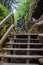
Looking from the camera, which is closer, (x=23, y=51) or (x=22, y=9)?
(x=23, y=51)

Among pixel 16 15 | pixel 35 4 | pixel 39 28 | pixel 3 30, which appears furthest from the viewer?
pixel 16 15

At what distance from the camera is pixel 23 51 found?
5621mm

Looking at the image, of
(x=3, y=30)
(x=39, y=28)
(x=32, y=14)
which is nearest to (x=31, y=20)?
(x=32, y=14)

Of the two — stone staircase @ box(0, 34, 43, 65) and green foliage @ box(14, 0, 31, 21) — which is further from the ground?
green foliage @ box(14, 0, 31, 21)

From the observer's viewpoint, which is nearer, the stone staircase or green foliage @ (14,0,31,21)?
the stone staircase

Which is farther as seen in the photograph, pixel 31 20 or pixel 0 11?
pixel 31 20

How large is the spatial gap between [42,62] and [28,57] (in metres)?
0.54

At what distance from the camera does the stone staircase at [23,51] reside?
4302 mm

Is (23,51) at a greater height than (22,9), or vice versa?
(22,9)

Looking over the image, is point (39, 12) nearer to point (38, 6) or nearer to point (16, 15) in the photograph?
point (38, 6)

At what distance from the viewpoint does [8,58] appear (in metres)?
4.41

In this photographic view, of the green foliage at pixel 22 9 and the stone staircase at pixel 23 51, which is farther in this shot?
the green foliage at pixel 22 9

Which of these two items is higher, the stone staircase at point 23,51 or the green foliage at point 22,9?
the green foliage at point 22,9

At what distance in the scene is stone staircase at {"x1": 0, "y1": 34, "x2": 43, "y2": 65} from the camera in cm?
430
